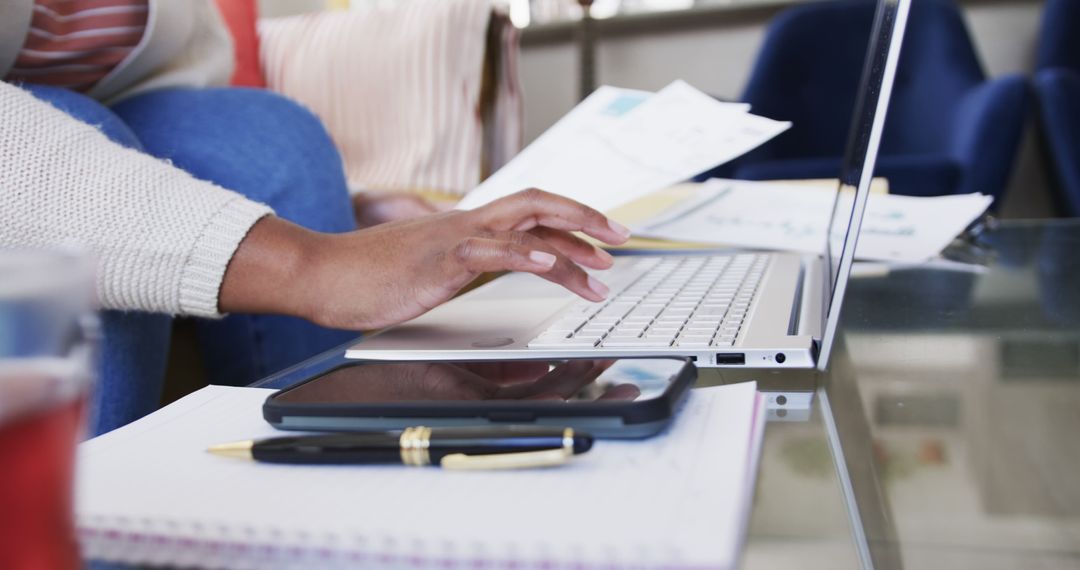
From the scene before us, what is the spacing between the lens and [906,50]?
102 inches

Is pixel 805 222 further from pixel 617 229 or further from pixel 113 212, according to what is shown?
pixel 113 212

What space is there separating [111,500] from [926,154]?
2.57 metres

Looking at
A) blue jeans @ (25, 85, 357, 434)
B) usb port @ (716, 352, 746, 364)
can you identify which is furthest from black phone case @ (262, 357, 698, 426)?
blue jeans @ (25, 85, 357, 434)

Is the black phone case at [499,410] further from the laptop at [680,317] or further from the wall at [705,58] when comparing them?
the wall at [705,58]

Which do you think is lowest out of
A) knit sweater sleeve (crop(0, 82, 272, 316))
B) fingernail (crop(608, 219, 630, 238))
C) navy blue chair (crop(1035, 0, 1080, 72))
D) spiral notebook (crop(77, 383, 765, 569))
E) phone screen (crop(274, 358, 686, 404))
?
phone screen (crop(274, 358, 686, 404))

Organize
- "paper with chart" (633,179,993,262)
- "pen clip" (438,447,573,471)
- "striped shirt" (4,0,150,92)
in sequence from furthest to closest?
"paper with chart" (633,179,993,262)
"striped shirt" (4,0,150,92)
"pen clip" (438,447,573,471)

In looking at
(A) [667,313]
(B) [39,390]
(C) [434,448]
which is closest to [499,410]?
(C) [434,448]

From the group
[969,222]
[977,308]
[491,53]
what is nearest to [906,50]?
[491,53]

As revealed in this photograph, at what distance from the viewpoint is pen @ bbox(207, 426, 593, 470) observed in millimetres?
A: 281

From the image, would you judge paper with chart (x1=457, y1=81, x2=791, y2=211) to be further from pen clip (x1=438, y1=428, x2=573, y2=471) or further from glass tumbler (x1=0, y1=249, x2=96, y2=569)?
glass tumbler (x1=0, y1=249, x2=96, y2=569)

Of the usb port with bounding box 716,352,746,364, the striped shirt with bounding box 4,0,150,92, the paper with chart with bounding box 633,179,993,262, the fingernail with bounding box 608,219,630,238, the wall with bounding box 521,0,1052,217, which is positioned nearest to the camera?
the usb port with bounding box 716,352,746,364

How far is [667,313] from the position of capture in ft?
1.92

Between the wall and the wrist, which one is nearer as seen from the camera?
the wrist

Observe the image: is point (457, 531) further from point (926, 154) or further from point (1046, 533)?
point (926, 154)
